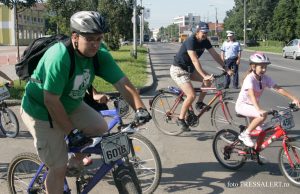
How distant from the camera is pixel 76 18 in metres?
3.38

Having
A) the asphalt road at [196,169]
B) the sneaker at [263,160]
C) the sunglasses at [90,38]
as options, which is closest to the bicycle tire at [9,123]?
the asphalt road at [196,169]

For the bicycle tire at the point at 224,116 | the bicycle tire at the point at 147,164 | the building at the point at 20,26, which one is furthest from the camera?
the building at the point at 20,26

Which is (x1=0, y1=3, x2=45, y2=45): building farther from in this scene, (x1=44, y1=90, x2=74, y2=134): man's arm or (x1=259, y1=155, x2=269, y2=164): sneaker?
(x1=44, y1=90, x2=74, y2=134): man's arm

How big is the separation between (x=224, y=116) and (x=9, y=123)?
3.58 meters

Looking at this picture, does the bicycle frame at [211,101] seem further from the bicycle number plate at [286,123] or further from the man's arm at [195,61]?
the bicycle number plate at [286,123]

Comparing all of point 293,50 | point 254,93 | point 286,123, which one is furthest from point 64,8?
point 286,123

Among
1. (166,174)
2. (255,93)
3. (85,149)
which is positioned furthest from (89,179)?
(255,93)

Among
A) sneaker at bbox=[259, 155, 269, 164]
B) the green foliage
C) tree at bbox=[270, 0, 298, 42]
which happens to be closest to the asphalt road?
sneaker at bbox=[259, 155, 269, 164]

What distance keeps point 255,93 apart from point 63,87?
3027 mm

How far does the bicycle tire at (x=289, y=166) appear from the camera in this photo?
502 cm

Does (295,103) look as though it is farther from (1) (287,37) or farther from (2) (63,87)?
(1) (287,37)

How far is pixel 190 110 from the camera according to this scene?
25.5 ft

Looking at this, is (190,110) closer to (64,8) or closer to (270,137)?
(270,137)

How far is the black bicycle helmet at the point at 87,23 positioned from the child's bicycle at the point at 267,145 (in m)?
Answer: 2.56
